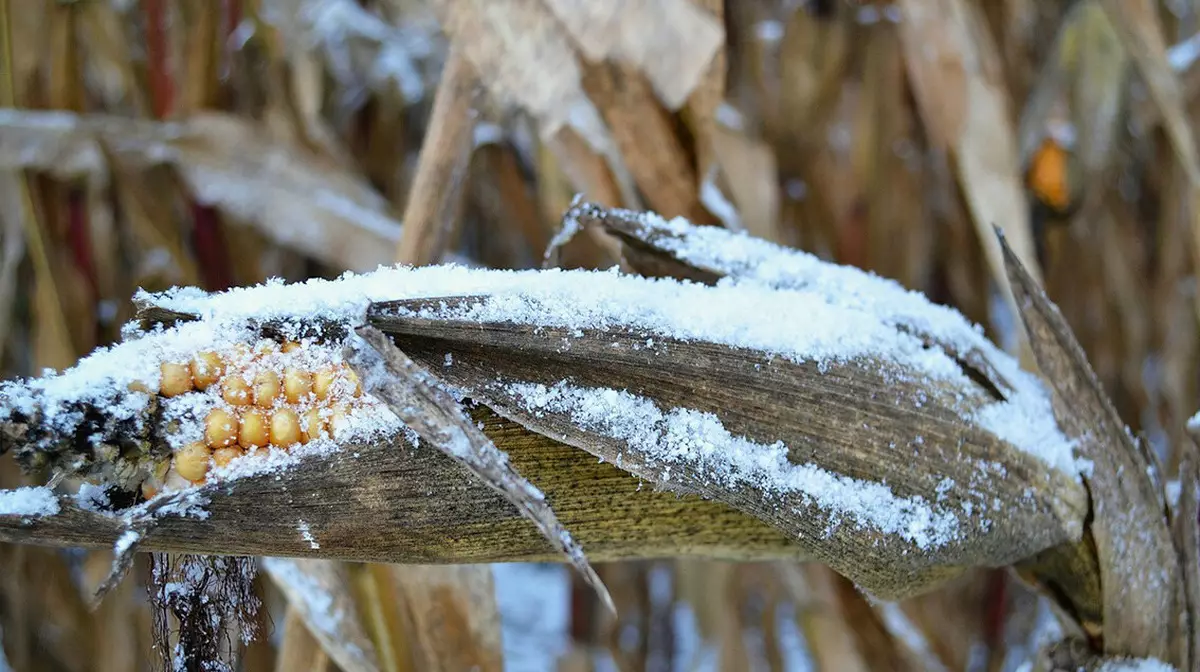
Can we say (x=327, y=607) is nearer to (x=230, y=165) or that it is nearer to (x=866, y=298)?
(x=866, y=298)

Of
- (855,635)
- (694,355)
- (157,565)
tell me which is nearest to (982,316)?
(855,635)

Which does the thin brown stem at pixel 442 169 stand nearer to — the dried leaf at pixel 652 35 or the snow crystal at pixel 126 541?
the dried leaf at pixel 652 35

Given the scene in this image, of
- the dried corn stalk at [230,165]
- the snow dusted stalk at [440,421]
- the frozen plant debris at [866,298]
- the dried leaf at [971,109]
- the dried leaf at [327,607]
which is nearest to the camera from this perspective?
the snow dusted stalk at [440,421]

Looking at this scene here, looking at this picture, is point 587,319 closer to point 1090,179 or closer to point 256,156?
point 256,156

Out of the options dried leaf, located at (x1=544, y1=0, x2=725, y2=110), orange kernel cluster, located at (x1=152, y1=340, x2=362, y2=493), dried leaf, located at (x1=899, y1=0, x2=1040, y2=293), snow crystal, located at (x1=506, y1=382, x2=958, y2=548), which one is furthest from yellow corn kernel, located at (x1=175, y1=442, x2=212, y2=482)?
dried leaf, located at (x1=899, y1=0, x2=1040, y2=293)

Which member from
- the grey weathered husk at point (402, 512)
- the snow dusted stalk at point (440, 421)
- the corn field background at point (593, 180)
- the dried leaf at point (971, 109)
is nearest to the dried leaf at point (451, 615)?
the corn field background at point (593, 180)

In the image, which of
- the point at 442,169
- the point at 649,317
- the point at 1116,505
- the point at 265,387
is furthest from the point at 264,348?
the point at 1116,505
